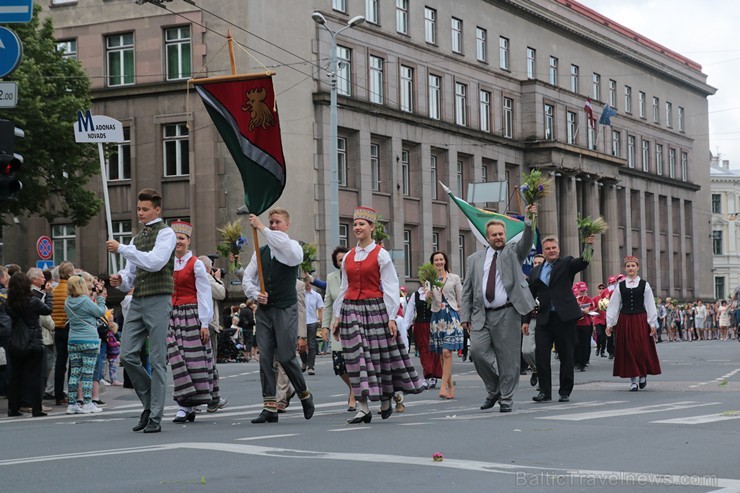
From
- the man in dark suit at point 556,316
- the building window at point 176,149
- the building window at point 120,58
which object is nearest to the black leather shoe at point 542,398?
the man in dark suit at point 556,316

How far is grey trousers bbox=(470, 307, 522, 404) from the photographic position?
1461cm

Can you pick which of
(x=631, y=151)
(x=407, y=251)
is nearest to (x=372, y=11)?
(x=407, y=251)

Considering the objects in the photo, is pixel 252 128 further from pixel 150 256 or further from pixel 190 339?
pixel 190 339

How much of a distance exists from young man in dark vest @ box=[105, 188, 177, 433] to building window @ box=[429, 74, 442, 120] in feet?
146

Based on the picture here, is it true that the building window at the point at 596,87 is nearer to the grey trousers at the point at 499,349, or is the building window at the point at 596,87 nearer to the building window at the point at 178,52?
the building window at the point at 178,52

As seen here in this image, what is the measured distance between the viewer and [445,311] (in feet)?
60.8

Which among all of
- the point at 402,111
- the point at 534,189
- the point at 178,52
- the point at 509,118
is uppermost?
the point at 178,52

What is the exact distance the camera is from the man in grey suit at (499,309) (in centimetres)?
1467

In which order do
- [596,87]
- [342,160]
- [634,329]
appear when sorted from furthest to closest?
1. [596,87]
2. [342,160]
3. [634,329]

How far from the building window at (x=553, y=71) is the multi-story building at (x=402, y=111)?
15cm

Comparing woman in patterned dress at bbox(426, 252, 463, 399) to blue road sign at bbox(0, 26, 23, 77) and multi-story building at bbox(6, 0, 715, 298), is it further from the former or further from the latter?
multi-story building at bbox(6, 0, 715, 298)

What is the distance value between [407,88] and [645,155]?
27886 mm

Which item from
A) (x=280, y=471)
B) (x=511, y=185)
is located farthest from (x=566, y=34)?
(x=280, y=471)

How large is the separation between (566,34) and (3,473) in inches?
2435
